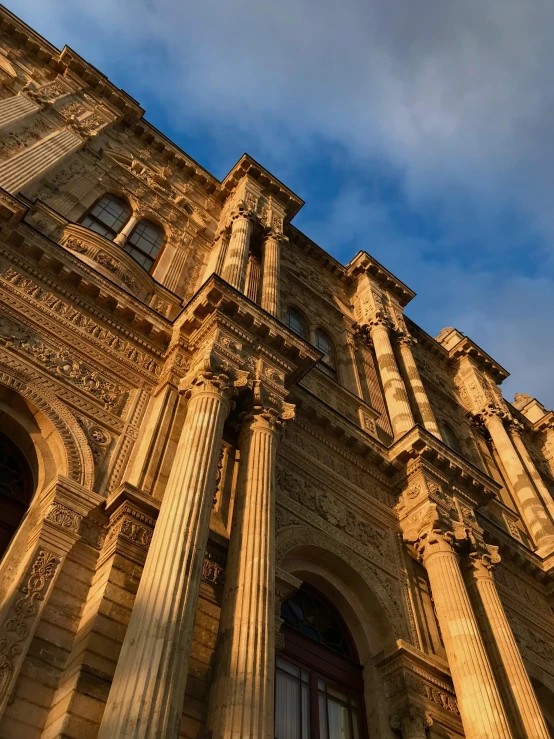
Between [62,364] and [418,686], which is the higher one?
[62,364]

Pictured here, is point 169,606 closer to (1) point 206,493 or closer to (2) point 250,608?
(2) point 250,608

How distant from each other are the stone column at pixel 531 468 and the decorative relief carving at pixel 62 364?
1309cm

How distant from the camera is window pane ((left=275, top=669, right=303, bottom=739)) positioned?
8625 millimetres

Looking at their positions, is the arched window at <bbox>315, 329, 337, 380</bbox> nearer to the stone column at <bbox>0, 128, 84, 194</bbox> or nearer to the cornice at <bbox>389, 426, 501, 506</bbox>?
the cornice at <bbox>389, 426, 501, 506</bbox>

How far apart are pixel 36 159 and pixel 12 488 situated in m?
7.25

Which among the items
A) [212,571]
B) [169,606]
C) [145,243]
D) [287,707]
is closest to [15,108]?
[145,243]

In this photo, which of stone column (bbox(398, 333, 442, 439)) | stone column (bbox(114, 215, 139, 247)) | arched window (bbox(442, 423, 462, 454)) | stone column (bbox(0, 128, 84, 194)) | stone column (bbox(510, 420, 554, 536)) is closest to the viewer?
stone column (bbox(0, 128, 84, 194))

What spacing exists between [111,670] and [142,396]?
15.0 ft

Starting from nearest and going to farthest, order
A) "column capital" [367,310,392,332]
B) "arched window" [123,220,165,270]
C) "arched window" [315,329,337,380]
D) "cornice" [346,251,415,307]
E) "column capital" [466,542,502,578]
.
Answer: "column capital" [466,542,502,578], "arched window" [123,220,165,270], "arched window" [315,329,337,380], "column capital" [367,310,392,332], "cornice" [346,251,415,307]

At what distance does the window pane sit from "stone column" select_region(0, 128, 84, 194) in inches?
362

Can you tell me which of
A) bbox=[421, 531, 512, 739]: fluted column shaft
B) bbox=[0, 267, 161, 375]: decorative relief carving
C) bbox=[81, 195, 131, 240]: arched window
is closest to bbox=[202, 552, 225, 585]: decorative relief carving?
bbox=[0, 267, 161, 375]: decorative relief carving

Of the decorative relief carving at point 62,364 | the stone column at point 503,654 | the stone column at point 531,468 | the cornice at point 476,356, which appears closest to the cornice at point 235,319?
the decorative relief carving at point 62,364

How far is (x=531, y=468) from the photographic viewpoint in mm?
19188

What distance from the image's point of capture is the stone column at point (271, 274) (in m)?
14.0
